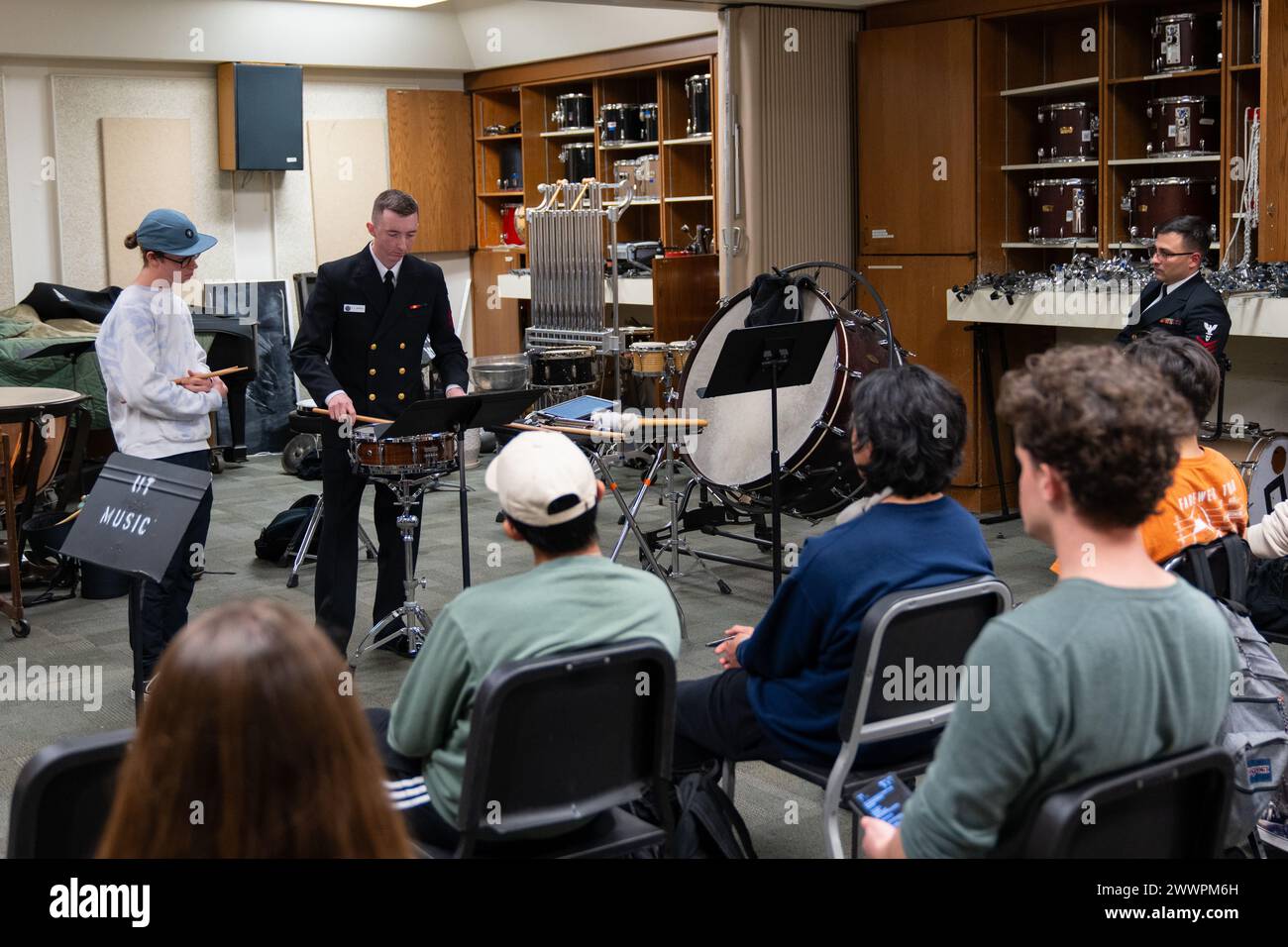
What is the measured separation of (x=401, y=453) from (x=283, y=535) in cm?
229

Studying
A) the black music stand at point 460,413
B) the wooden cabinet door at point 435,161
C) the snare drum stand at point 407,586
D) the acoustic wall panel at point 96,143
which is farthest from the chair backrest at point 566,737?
the wooden cabinet door at point 435,161

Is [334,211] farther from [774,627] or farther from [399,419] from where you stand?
[774,627]

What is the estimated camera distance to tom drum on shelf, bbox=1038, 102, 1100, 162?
7.02 meters

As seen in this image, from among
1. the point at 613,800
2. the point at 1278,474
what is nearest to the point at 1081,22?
the point at 1278,474

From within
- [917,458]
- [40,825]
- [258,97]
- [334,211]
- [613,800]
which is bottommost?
[613,800]

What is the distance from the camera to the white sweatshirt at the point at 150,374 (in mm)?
4387

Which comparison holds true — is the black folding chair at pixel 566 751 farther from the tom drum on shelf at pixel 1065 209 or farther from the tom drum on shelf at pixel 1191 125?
the tom drum on shelf at pixel 1065 209

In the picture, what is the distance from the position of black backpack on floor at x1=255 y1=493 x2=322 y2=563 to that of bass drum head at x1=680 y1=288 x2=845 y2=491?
198cm

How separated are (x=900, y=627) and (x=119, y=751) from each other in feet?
4.48

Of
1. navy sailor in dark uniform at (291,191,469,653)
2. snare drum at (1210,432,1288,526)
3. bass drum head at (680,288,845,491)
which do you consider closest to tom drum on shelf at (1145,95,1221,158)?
snare drum at (1210,432,1288,526)

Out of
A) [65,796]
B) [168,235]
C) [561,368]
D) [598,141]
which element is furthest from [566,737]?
[598,141]

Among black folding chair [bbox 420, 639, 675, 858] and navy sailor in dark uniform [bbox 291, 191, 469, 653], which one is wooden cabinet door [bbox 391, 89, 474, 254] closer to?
navy sailor in dark uniform [bbox 291, 191, 469, 653]

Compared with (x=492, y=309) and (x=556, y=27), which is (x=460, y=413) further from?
(x=492, y=309)
